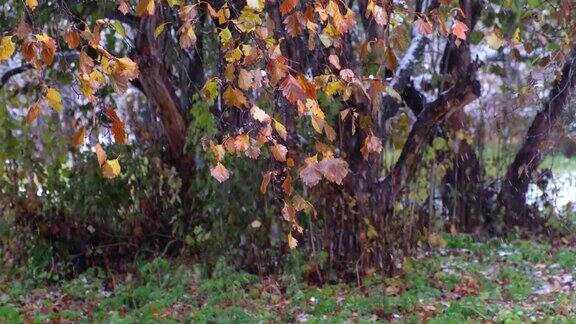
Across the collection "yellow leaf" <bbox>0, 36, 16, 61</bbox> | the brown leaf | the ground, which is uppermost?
"yellow leaf" <bbox>0, 36, 16, 61</bbox>

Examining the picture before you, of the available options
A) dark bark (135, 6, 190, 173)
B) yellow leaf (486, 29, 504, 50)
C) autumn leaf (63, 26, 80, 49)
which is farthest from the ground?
autumn leaf (63, 26, 80, 49)

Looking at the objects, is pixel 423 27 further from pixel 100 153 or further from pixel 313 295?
pixel 313 295

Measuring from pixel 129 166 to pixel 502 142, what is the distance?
4815 millimetres

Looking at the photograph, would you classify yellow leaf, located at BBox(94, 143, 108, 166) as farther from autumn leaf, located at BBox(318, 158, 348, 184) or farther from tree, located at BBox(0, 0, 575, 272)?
tree, located at BBox(0, 0, 575, 272)

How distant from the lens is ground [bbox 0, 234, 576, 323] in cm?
727

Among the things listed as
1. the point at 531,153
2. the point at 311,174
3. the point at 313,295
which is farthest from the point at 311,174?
the point at 531,153

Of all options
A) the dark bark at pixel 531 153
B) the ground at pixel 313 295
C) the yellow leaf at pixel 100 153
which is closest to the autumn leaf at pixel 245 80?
the yellow leaf at pixel 100 153

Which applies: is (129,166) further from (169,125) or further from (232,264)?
(232,264)

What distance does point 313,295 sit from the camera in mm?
7957

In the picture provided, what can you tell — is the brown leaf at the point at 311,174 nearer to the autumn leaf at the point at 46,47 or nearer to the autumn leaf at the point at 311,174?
the autumn leaf at the point at 311,174

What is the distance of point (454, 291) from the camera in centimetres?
813

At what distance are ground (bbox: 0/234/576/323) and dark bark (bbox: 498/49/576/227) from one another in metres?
1.30

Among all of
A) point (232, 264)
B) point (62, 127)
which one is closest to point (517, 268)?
point (232, 264)

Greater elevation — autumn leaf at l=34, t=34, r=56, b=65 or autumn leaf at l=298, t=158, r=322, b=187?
autumn leaf at l=34, t=34, r=56, b=65
